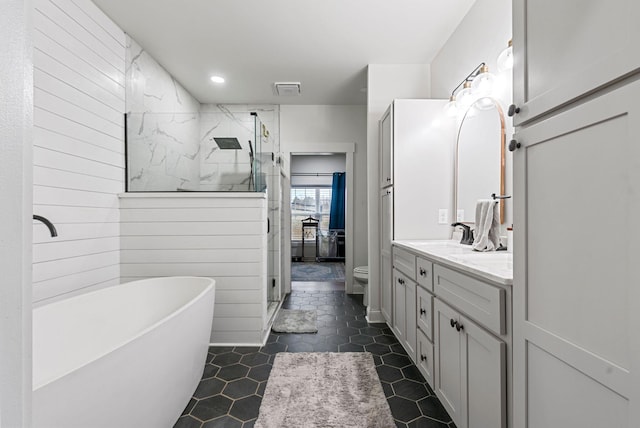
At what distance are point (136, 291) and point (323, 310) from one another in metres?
1.91

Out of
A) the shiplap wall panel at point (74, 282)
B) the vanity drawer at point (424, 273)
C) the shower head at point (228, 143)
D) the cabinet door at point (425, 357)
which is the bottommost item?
the cabinet door at point (425, 357)

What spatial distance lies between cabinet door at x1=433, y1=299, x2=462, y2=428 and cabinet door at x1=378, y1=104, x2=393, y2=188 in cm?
130

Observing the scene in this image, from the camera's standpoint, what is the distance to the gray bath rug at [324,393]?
5.00 feet

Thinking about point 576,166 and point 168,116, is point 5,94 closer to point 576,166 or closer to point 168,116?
point 576,166

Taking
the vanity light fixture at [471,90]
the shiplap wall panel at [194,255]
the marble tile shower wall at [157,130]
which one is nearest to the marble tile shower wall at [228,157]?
the marble tile shower wall at [157,130]

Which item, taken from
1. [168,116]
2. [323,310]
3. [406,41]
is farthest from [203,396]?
[406,41]

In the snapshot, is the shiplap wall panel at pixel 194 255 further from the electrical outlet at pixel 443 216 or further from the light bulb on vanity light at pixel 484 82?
the light bulb on vanity light at pixel 484 82

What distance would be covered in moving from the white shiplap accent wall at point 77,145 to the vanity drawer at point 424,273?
224 centimetres

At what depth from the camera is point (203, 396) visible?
175cm

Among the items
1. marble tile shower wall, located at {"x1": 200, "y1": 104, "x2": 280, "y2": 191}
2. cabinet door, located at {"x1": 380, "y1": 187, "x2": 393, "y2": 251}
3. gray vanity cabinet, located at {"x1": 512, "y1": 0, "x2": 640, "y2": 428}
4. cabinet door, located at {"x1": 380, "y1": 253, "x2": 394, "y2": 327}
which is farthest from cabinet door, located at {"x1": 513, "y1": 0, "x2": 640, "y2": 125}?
marble tile shower wall, located at {"x1": 200, "y1": 104, "x2": 280, "y2": 191}

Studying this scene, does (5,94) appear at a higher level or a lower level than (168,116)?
lower

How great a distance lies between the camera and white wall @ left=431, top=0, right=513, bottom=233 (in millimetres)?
1774

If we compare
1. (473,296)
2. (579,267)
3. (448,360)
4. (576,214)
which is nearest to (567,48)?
(576,214)

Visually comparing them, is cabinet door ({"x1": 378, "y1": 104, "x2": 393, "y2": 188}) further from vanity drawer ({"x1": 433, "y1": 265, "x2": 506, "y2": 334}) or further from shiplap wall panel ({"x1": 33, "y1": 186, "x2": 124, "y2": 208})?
shiplap wall panel ({"x1": 33, "y1": 186, "x2": 124, "y2": 208})
